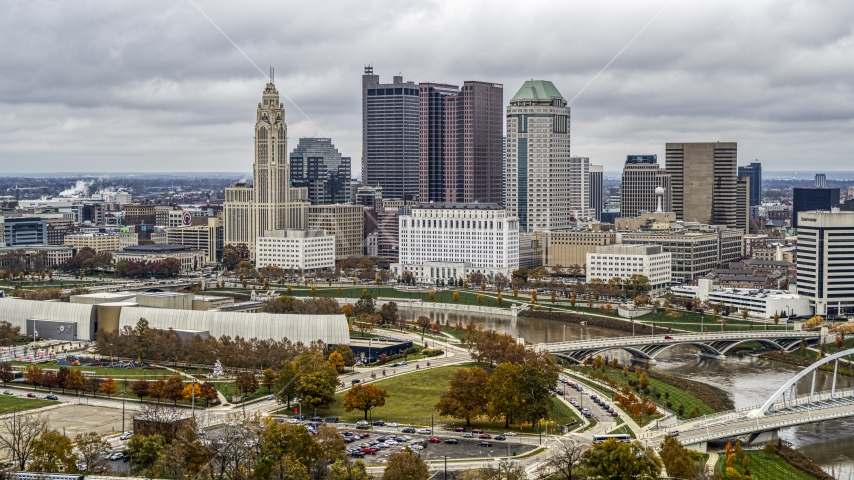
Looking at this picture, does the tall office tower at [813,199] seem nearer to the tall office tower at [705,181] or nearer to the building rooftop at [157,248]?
the tall office tower at [705,181]

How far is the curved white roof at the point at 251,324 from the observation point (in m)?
56.3

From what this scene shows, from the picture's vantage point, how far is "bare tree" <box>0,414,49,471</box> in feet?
111

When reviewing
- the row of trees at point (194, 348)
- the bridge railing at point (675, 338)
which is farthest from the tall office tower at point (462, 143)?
the row of trees at point (194, 348)

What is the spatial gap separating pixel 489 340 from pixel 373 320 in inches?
575

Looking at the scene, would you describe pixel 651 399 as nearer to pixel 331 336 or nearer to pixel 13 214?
pixel 331 336

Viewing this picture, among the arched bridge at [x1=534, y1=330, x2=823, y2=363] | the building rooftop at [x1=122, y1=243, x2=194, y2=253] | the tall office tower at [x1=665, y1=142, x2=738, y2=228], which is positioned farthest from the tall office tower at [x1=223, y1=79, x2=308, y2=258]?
the arched bridge at [x1=534, y1=330, x2=823, y2=363]

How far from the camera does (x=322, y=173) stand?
13050cm

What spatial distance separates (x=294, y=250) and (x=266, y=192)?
10.3m

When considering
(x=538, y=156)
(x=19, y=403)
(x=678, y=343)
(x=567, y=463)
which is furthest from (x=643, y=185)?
(x=567, y=463)

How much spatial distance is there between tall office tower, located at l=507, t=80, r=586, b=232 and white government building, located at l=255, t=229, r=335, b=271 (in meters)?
15.8

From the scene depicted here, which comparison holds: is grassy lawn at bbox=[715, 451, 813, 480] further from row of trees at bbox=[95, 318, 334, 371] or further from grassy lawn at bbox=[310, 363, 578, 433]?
row of trees at bbox=[95, 318, 334, 371]

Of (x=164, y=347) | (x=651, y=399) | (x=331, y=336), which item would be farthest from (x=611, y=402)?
(x=164, y=347)

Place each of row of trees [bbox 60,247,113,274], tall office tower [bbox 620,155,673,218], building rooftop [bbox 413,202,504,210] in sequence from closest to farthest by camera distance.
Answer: building rooftop [bbox 413,202,504,210] → row of trees [bbox 60,247,113,274] → tall office tower [bbox 620,155,673,218]

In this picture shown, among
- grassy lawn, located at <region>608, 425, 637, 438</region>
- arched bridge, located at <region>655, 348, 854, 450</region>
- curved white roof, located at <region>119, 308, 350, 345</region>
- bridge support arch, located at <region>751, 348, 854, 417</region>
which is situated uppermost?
curved white roof, located at <region>119, 308, 350, 345</region>
